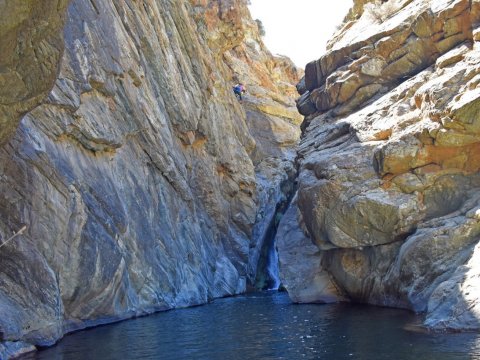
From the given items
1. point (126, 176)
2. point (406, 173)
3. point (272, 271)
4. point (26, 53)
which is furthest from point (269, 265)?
point (26, 53)

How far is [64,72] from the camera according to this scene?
2453cm

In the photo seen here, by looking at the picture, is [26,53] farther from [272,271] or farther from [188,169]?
[272,271]

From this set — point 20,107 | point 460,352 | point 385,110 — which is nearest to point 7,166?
point 20,107

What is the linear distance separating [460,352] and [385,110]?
731 inches

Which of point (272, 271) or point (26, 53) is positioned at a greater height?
point (26, 53)

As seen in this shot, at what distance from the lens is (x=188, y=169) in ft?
144

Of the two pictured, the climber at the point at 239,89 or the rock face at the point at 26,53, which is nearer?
the rock face at the point at 26,53

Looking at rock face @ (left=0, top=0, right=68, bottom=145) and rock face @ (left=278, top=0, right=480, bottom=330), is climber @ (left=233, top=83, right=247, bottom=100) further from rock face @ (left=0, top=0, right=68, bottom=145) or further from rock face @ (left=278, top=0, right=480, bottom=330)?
rock face @ (left=0, top=0, right=68, bottom=145)

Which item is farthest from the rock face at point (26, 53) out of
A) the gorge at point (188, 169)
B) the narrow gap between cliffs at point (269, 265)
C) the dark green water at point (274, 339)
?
the narrow gap between cliffs at point (269, 265)

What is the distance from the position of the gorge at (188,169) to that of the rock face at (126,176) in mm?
107

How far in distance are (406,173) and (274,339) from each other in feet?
40.0

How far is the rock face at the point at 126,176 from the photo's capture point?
755 inches

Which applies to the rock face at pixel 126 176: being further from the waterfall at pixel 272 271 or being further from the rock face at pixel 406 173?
the rock face at pixel 406 173

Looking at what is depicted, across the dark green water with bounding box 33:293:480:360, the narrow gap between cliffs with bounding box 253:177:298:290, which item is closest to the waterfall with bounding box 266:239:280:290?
the narrow gap between cliffs with bounding box 253:177:298:290
